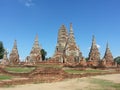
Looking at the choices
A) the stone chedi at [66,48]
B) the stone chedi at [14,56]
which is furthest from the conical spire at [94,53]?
the stone chedi at [14,56]

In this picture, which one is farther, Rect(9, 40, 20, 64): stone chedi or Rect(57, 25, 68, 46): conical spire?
Rect(9, 40, 20, 64): stone chedi

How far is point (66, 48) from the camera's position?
41.0m

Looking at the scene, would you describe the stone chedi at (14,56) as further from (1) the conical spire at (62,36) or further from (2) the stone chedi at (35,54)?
(1) the conical spire at (62,36)

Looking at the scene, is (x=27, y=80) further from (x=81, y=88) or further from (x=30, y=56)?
(x=30, y=56)

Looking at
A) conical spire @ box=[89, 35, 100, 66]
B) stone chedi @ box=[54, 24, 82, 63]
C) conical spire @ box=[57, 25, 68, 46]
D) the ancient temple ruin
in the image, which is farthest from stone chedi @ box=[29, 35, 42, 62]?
conical spire @ box=[89, 35, 100, 66]

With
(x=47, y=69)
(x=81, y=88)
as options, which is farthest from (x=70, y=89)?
(x=47, y=69)

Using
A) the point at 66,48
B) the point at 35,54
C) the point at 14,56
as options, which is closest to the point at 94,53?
the point at 66,48

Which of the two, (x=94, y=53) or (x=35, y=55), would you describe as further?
(x=94, y=53)

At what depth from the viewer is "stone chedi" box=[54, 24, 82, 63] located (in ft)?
132

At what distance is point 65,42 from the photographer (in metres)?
42.9

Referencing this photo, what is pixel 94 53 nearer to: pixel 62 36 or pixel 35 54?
pixel 62 36

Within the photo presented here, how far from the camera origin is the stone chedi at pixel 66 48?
40156mm

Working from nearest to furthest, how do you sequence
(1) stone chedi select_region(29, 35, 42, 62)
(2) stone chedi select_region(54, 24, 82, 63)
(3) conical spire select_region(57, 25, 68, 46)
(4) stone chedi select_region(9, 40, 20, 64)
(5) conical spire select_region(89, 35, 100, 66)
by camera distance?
(2) stone chedi select_region(54, 24, 82, 63) → (1) stone chedi select_region(29, 35, 42, 62) → (3) conical spire select_region(57, 25, 68, 46) → (5) conical spire select_region(89, 35, 100, 66) → (4) stone chedi select_region(9, 40, 20, 64)

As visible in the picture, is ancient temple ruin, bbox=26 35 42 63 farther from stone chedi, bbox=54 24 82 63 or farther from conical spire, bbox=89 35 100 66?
conical spire, bbox=89 35 100 66
